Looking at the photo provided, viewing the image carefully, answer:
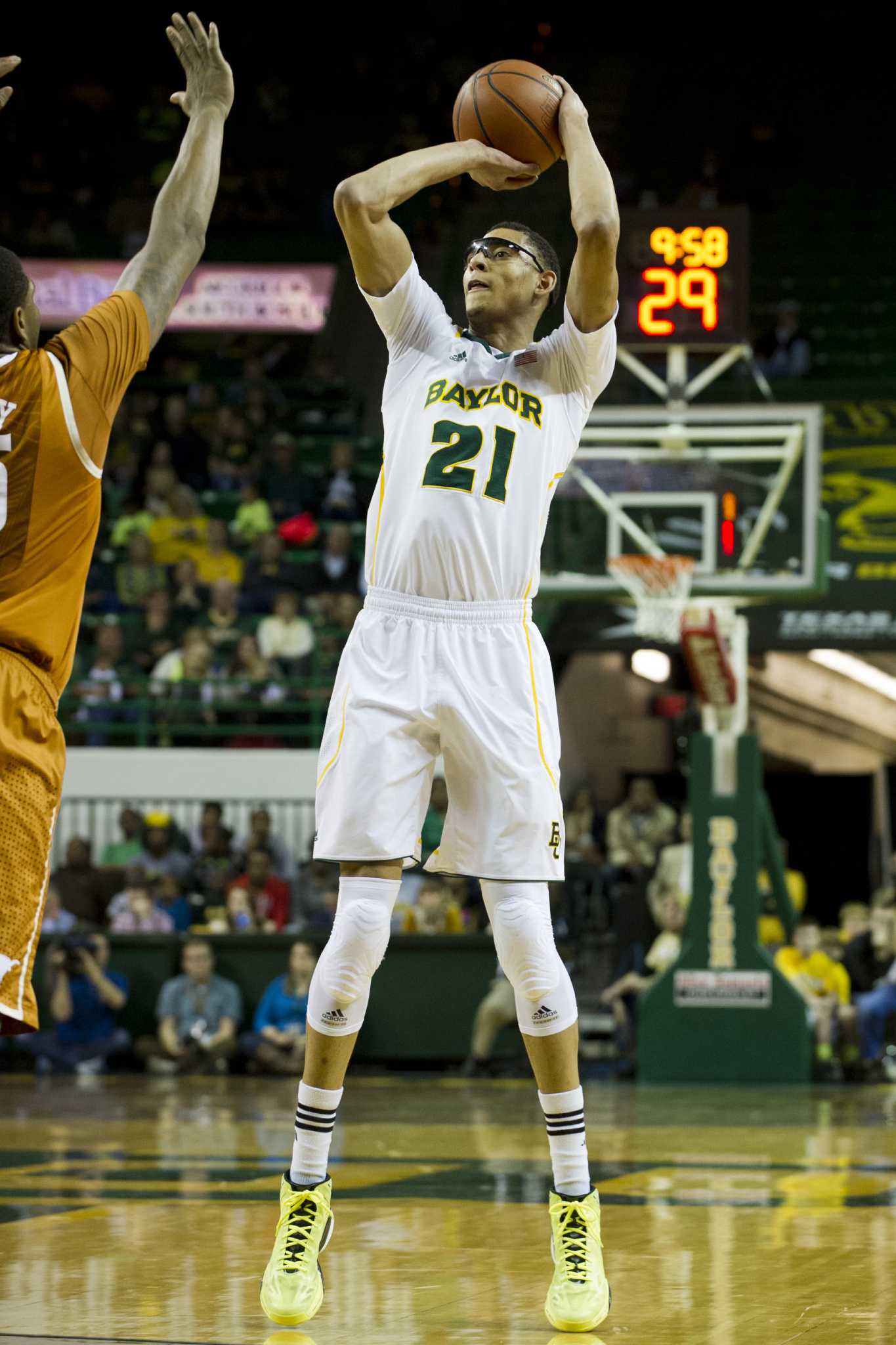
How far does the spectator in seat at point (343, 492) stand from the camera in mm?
20672

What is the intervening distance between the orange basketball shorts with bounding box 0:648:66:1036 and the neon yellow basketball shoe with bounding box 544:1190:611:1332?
1.50 meters

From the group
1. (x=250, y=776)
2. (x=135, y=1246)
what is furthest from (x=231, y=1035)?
(x=135, y=1246)

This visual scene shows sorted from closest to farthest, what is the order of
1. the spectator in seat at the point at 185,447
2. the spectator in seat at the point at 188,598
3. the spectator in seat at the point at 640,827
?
the spectator in seat at the point at 640,827 → the spectator in seat at the point at 188,598 → the spectator in seat at the point at 185,447

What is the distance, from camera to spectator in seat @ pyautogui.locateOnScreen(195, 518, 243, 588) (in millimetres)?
19719

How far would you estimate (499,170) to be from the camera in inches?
207

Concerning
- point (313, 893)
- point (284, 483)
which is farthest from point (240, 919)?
point (284, 483)

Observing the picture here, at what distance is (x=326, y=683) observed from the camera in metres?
17.7

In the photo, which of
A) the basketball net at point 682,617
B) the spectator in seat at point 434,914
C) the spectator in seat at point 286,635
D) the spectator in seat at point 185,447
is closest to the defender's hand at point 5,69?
the basketball net at point 682,617

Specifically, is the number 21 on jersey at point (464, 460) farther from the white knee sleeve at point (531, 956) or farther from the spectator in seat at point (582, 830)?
the spectator in seat at point (582, 830)

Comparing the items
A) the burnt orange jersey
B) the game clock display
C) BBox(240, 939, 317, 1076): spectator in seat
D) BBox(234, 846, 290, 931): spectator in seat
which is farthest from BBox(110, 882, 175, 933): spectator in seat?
the burnt orange jersey

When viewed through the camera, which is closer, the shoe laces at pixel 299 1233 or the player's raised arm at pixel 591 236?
the shoe laces at pixel 299 1233

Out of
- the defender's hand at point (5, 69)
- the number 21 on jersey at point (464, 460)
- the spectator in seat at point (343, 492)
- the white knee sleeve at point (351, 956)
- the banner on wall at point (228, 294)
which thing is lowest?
the white knee sleeve at point (351, 956)

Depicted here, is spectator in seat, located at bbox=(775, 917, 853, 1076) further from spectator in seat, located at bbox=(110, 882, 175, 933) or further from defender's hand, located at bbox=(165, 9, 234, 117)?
defender's hand, located at bbox=(165, 9, 234, 117)

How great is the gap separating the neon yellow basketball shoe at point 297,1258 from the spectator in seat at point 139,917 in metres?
10.5
